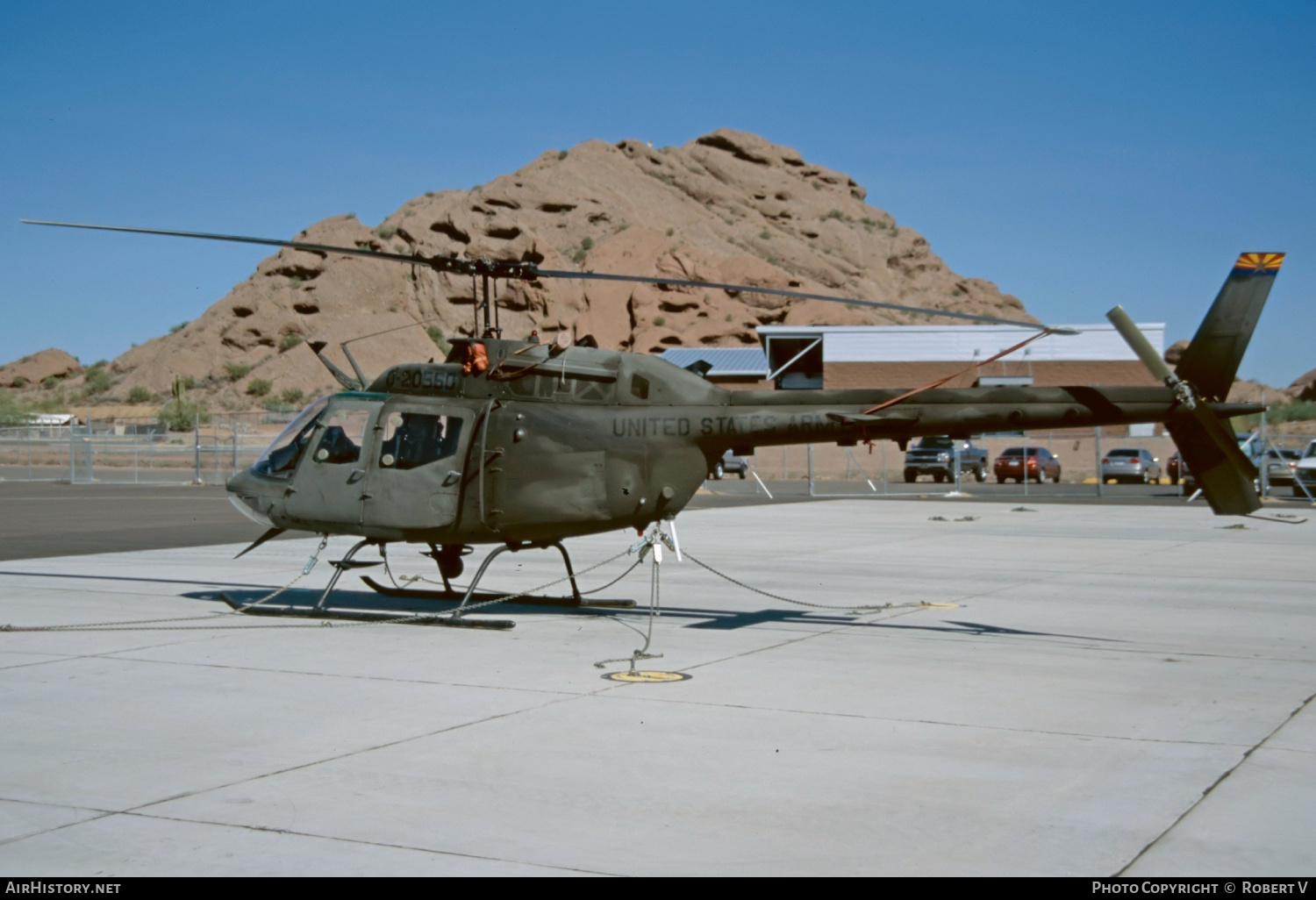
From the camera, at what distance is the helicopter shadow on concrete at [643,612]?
1109 cm

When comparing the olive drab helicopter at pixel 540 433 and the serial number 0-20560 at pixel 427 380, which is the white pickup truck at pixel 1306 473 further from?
the serial number 0-20560 at pixel 427 380

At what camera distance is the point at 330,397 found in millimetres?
11609

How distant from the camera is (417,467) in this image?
11352 millimetres

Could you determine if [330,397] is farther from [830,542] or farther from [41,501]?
[41,501]

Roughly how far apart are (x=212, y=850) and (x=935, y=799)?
3201 millimetres

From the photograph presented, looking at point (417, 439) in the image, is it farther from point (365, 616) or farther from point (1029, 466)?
point (1029, 466)

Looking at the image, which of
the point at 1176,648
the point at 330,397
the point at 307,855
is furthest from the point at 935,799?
the point at 330,397

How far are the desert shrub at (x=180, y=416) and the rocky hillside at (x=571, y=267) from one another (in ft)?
24.7

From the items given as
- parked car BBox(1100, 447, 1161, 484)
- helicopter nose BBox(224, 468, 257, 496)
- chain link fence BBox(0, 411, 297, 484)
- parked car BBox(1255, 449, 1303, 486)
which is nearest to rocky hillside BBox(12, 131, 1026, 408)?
chain link fence BBox(0, 411, 297, 484)

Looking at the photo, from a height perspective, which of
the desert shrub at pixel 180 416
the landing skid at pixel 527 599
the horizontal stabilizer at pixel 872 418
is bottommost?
the landing skid at pixel 527 599

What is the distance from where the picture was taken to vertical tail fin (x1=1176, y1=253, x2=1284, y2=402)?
373 inches

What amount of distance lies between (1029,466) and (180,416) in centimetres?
6407

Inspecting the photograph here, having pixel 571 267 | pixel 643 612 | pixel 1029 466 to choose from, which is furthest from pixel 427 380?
pixel 571 267

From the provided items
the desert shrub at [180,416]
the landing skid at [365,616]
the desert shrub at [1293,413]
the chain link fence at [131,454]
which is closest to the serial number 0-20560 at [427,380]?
the landing skid at [365,616]
